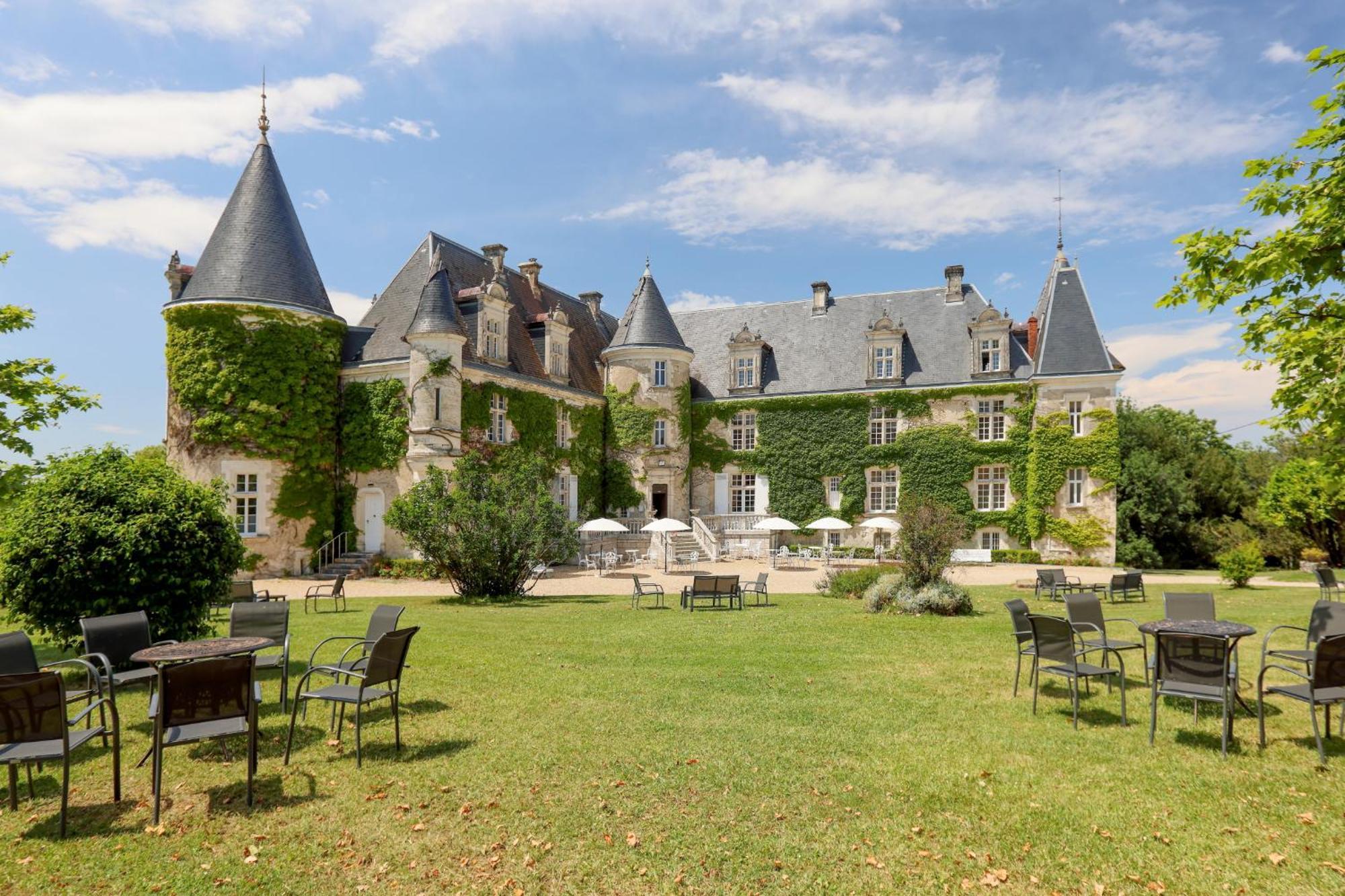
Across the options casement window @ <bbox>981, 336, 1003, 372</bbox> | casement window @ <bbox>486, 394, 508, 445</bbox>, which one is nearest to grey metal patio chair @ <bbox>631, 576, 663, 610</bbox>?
casement window @ <bbox>486, 394, 508, 445</bbox>

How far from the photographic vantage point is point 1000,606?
16.7 metres

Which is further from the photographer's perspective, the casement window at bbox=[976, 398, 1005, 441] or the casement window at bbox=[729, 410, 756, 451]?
the casement window at bbox=[729, 410, 756, 451]

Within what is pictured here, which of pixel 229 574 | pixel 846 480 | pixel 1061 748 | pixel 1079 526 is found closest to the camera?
pixel 1061 748

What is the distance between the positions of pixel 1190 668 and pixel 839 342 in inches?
1146

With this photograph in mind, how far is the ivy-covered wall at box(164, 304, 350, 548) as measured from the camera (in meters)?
24.6

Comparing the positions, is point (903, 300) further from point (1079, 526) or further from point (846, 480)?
point (1079, 526)

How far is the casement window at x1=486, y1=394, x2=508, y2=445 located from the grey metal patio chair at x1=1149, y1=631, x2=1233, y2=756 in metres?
23.4

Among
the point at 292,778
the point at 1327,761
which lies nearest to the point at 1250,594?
the point at 1327,761

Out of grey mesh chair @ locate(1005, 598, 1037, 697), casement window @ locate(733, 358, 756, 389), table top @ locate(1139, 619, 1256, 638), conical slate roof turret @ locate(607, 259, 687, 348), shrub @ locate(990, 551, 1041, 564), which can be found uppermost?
conical slate roof turret @ locate(607, 259, 687, 348)

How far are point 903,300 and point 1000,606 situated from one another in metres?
21.1

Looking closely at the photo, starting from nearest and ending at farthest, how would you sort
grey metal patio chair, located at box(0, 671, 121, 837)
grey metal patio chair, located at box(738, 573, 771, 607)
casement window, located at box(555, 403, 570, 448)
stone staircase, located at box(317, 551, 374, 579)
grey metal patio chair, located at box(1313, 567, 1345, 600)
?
grey metal patio chair, located at box(0, 671, 121, 837) → grey metal patio chair, located at box(1313, 567, 1345, 600) → grey metal patio chair, located at box(738, 573, 771, 607) → stone staircase, located at box(317, 551, 374, 579) → casement window, located at box(555, 403, 570, 448)

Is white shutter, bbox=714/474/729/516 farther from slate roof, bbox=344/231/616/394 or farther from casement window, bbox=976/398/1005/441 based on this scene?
casement window, bbox=976/398/1005/441

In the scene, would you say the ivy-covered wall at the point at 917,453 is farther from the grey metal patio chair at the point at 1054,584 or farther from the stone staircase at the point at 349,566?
the stone staircase at the point at 349,566

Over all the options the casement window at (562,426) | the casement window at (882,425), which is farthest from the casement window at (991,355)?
the casement window at (562,426)
